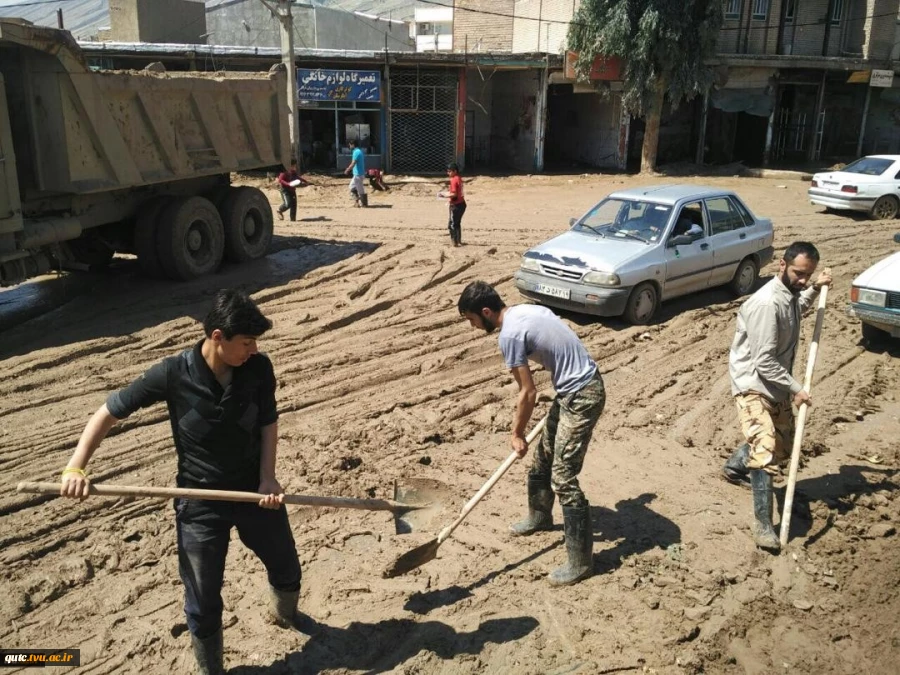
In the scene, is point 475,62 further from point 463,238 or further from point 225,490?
point 225,490

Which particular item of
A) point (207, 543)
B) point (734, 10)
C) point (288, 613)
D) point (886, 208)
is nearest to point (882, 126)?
point (734, 10)

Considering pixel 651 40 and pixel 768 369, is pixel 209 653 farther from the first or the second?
pixel 651 40

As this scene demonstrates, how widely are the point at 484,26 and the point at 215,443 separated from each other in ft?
101

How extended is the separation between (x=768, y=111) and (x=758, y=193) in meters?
7.14

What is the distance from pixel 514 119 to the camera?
2881 centimetres

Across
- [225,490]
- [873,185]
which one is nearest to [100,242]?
[225,490]

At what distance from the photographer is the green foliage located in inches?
932

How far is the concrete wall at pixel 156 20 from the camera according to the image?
85.3 feet

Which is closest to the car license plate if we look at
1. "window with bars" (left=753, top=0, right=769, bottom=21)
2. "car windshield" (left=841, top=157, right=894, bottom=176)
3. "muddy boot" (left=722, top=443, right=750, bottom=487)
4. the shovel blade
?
"muddy boot" (left=722, top=443, right=750, bottom=487)

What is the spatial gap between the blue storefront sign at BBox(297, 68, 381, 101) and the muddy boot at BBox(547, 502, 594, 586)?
847 inches

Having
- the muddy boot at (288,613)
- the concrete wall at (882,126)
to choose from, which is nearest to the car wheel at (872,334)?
the muddy boot at (288,613)

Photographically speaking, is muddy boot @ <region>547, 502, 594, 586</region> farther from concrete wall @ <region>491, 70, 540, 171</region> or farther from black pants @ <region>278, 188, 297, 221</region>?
concrete wall @ <region>491, 70, 540, 171</region>

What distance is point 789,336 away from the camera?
5.41 meters

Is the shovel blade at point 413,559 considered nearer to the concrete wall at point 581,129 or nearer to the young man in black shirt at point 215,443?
the young man in black shirt at point 215,443
